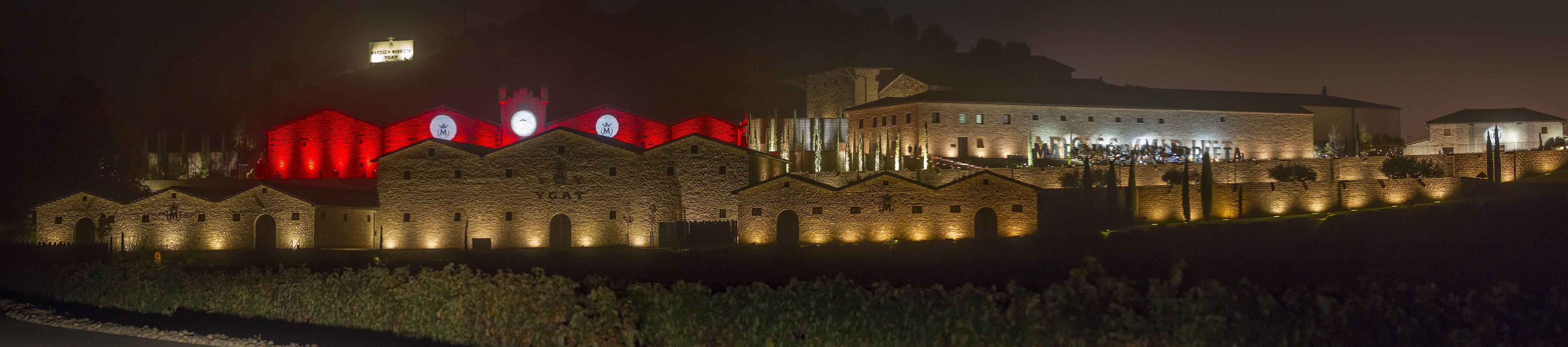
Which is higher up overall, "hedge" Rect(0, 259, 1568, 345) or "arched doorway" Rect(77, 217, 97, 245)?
"arched doorway" Rect(77, 217, 97, 245)

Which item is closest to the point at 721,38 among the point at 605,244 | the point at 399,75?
the point at 399,75

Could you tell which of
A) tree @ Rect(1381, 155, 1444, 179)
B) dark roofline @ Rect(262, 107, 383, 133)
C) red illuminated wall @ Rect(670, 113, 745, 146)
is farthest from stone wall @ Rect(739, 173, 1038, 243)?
dark roofline @ Rect(262, 107, 383, 133)

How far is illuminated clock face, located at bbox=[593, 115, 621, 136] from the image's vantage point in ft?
168

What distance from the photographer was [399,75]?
4247 inches

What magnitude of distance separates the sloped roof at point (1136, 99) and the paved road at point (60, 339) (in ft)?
139

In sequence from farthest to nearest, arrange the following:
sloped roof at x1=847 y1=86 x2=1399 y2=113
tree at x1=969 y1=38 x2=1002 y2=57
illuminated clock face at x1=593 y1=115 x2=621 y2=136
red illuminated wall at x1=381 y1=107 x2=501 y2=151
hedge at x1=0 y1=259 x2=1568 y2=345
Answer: tree at x1=969 y1=38 x2=1002 y2=57
sloped roof at x1=847 y1=86 x2=1399 y2=113
red illuminated wall at x1=381 y1=107 x2=501 y2=151
illuminated clock face at x1=593 y1=115 x2=621 y2=136
hedge at x1=0 y1=259 x2=1568 y2=345

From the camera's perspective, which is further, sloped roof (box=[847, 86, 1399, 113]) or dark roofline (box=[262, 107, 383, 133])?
sloped roof (box=[847, 86, 1399, 113])

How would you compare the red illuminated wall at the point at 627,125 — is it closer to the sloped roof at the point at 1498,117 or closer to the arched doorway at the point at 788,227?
the arched doorway at the point at 788,227

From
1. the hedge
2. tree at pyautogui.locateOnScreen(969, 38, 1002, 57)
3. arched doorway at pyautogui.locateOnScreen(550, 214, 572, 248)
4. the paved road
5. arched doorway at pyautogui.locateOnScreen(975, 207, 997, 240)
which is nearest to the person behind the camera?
the hedge

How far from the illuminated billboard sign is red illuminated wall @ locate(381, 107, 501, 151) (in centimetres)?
6145

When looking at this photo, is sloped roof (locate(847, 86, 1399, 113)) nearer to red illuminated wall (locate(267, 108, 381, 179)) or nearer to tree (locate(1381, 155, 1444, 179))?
tree (locate(1381, 155, 1444, 179))

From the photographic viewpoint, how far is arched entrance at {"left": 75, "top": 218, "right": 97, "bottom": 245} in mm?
41156

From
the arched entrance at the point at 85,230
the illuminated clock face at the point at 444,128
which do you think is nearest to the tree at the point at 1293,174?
the illuminated clock face at the point at 444,128

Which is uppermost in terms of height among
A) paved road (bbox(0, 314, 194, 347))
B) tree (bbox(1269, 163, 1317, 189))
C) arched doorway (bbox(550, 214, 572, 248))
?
tree (bbox(1269, 163, 1317, 189))
